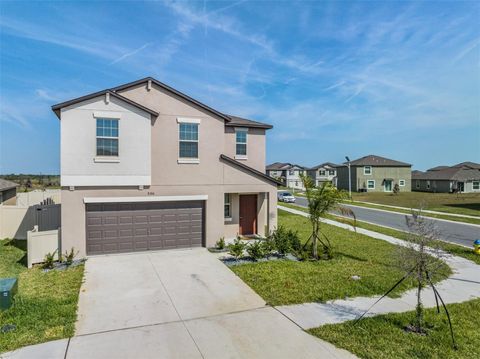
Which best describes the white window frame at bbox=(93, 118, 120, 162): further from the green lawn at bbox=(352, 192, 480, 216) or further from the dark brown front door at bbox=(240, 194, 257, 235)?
the green lawn at bbox=(352, 192, 480, 216)

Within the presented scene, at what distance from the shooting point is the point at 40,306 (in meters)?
7.92

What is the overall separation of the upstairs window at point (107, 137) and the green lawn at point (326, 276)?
6.93m

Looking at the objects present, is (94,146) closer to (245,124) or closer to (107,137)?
(107,137)

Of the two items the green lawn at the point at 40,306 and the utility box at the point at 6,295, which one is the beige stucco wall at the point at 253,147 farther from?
the utility box at the point at 6,295

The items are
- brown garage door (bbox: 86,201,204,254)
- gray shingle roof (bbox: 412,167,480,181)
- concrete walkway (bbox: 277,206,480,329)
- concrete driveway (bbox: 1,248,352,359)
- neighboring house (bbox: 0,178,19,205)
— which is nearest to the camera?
concrete driveway (bbox: 1,248,352,359)

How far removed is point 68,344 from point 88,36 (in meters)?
14.1

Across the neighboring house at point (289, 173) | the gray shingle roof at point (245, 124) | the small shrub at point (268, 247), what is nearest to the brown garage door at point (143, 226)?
the small shrub at point (268, 247)

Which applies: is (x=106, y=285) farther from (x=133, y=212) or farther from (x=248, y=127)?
(x=248, y=127)

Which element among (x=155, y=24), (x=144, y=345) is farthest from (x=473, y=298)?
(x=155, y=24)

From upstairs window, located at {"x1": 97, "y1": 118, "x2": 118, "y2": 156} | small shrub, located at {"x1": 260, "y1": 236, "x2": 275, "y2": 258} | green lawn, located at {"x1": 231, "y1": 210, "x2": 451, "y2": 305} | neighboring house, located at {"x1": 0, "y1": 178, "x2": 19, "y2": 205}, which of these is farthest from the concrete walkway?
neighboring house, located at {"x1": 0, "y1": 178, "x2": 19, "y2": 205}

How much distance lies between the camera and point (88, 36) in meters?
15.2

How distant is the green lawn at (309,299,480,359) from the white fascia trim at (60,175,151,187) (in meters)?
9.28

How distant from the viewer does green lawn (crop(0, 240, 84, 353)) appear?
6525 mm

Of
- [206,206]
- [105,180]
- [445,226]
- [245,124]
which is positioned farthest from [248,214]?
[445,226]
